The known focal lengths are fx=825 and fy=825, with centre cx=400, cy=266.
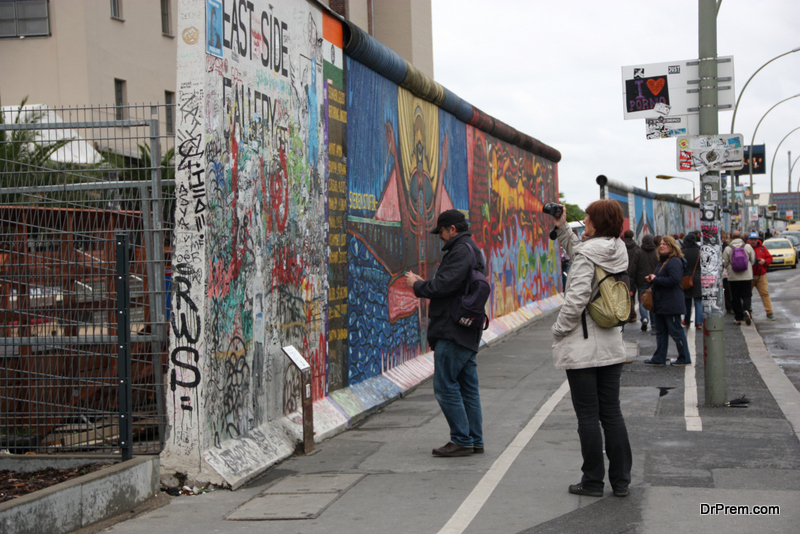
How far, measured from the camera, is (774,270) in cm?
3872

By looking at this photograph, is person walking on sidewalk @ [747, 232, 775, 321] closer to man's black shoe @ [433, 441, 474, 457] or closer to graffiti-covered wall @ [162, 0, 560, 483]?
graffiti-covered wall @ [162, 0, 560, 483]

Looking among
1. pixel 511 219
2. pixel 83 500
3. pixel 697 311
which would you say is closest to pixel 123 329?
pixel 83 500

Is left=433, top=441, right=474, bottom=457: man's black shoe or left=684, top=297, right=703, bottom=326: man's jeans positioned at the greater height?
left=684, top=297, right=703, bottom=326: man's jeans

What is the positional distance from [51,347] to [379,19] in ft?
150

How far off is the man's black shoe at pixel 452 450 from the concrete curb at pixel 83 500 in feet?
7.12

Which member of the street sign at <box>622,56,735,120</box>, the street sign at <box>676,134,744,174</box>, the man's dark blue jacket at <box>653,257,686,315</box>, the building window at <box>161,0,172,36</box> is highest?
the building window at <box>161,0,172,36</box>

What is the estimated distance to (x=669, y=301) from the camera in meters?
11.0

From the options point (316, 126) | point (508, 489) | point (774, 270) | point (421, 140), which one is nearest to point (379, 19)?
point (774, 270)

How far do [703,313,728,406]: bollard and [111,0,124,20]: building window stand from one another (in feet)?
86.7

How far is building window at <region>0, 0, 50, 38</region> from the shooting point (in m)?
28.8

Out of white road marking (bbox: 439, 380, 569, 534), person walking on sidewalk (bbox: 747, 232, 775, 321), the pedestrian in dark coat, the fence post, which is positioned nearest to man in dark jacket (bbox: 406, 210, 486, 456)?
white road marking (bbox: 439, 380, 569, 534)

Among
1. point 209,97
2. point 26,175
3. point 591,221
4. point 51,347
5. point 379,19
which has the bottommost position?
point 51,347

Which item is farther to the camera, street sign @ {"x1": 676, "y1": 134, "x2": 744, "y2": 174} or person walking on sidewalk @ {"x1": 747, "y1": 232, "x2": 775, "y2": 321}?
person walking on sidewalk @ {"x1": 747, "y1": 232, "x2": 775, "y2": 321}

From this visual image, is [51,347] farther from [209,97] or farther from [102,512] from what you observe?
[209,97]
